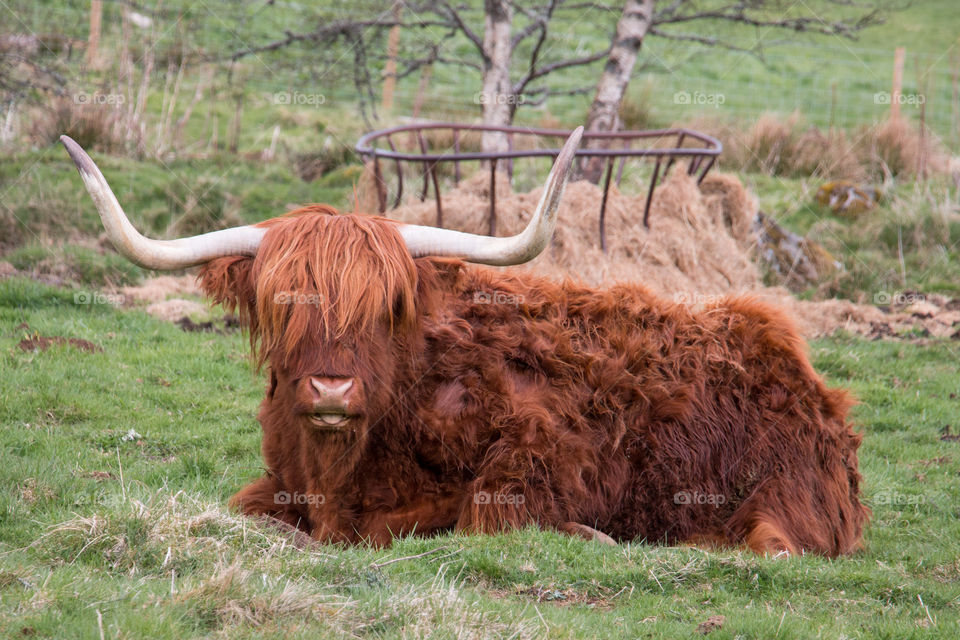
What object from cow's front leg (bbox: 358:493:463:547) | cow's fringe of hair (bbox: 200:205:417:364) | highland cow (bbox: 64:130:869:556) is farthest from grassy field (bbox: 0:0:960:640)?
cow's fringe of hair (bbox: 200:205:417:364)

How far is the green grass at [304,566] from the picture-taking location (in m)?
3.06

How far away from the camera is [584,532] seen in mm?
4422

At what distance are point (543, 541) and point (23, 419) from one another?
3.12m

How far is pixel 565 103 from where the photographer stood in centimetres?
1961

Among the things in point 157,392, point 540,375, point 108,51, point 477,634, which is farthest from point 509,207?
point 108,51

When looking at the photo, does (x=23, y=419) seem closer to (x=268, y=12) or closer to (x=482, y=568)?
(x=482, y=568)

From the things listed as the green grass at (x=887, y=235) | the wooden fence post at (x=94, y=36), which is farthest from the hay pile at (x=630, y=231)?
the wooden fence post at (x=94, y=36)

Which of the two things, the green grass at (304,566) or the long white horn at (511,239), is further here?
the long white horn at (511,239)

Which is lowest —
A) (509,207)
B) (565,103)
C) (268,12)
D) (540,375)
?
(540,375)

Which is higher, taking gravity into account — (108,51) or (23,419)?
(108,51)
